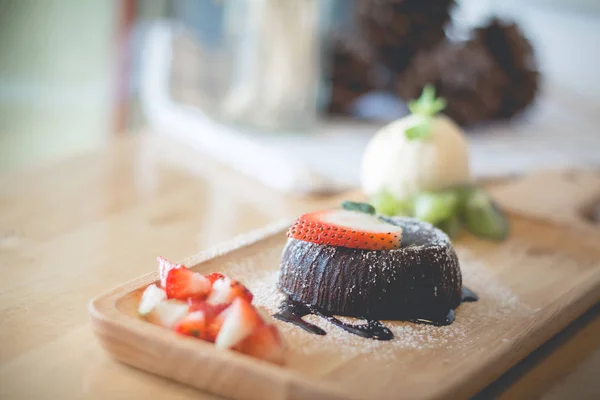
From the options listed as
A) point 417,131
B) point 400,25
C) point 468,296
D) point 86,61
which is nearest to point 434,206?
point 417,131

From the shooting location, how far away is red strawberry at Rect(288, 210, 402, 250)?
4.02 feet

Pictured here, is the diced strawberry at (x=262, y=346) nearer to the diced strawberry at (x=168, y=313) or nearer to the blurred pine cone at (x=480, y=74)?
the diced strawberry at (x=168, y=313)

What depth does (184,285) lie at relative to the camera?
1.12 metres

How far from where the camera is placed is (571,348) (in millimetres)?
1254

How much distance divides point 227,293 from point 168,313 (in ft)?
0.28

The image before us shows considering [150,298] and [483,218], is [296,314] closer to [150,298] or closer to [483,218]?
[150,298]

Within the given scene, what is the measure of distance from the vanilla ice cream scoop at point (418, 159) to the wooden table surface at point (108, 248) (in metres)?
0.17

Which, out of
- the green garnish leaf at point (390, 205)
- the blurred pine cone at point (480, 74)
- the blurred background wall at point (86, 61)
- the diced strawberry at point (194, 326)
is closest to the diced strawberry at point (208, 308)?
the diced strawberry at point (194, 326)

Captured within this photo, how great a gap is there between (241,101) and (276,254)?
959 mm

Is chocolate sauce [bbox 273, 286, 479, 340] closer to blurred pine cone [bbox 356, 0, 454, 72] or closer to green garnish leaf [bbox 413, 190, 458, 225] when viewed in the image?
green garnish leaf [bbox 413, 190, 458, 225]

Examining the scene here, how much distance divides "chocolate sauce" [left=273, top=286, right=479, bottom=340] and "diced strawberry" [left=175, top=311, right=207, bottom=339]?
0.19 meters

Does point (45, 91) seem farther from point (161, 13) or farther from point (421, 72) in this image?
point (421, 72)

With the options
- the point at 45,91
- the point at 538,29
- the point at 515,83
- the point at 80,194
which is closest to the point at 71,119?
the point at 45,91

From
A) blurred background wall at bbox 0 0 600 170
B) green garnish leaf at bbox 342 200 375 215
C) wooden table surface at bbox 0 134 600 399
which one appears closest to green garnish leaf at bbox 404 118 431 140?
wooden table surface at bbox 0 134 600 399
